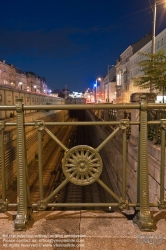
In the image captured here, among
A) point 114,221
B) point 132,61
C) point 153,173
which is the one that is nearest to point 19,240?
point 114,221

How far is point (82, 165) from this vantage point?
277 cm

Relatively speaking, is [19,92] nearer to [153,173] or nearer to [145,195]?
[153,173]

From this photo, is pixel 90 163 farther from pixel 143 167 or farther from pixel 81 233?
pixel 81 233

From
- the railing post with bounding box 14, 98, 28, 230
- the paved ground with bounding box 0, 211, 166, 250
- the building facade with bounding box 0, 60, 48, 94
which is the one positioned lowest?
the paved ground with bounding box 0, 211, 166, 250

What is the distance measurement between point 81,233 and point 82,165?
767 mm

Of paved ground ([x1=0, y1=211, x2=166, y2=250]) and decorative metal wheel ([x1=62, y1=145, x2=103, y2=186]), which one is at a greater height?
decorative metal wheel ([x1=62, y1=145, x2=103, y2=186])

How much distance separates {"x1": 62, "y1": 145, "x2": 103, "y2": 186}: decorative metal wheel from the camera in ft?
9.07

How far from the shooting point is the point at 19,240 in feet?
7.89

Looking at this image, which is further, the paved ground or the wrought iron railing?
the wrought iron railing

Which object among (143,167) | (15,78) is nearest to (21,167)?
(143,167)

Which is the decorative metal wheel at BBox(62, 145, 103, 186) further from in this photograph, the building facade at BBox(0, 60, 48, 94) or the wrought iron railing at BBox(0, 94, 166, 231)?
the building facade at BBox(0, 60, 48, 94)

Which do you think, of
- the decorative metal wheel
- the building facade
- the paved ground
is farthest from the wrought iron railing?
the building facade

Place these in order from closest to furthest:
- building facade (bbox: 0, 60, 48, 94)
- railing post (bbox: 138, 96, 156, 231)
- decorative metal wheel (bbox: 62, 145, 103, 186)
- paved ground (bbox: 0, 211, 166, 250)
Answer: paved ground (bbox: 0, 211, 166, 250)
railing post (bbox: 138, 96, 156, 231)
decorative metal wheel (bbox: 62, 145, 103, 186)
building facade (bbox: 0, 60, 48, 94)

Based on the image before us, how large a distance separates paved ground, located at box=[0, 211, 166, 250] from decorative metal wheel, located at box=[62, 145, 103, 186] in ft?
1.61
